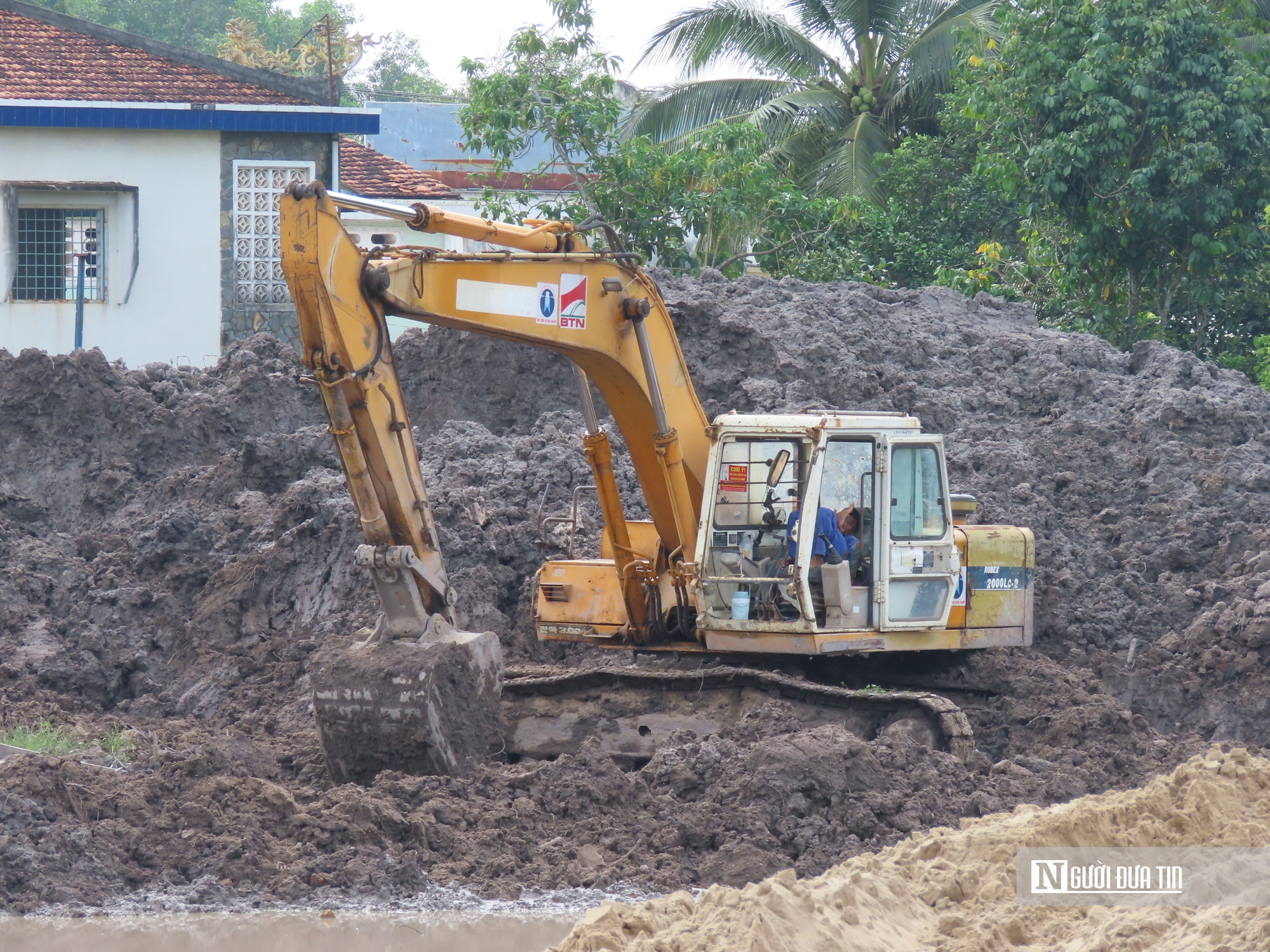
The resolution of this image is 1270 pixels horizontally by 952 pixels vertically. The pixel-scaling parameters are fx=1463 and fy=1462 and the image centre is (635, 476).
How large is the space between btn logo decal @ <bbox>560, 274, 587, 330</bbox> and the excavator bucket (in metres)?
1.93

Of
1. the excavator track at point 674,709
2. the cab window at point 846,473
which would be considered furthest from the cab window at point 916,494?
the excavator track at point 674,709

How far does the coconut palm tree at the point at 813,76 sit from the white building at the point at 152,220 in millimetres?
8020

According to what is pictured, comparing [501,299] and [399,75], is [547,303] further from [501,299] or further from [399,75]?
[399,75]

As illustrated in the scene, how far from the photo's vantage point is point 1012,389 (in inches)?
A: 619

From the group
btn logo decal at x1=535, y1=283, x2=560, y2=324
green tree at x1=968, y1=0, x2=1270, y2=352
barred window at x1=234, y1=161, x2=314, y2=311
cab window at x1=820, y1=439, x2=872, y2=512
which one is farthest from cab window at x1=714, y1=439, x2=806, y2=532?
barred window at x1=234, y1=161, x2=314, y2=311

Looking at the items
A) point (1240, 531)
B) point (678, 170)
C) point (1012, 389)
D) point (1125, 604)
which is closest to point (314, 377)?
point (1125, 604)

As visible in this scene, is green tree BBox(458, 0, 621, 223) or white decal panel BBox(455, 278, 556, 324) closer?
white decal panel BBox(455, 278, 556, 324)

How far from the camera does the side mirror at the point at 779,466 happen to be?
9211mm

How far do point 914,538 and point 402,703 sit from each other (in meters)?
3.58

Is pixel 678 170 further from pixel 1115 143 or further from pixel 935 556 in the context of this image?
pixel 935 556

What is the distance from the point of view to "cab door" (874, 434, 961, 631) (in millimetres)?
9398

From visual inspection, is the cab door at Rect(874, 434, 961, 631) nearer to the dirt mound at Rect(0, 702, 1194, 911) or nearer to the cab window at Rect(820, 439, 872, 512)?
the cab window at Rect(820, 439, 872, 512)

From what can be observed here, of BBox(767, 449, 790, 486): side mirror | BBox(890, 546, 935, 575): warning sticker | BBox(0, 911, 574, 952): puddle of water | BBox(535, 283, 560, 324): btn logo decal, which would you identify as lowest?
BBox(0, 911, 574, 952): puddle of water

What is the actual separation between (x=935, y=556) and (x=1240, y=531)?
478 cm
